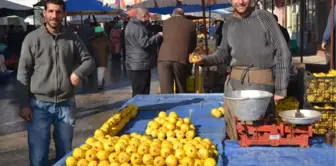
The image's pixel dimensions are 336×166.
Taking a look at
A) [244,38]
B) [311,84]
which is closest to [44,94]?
[244,38]

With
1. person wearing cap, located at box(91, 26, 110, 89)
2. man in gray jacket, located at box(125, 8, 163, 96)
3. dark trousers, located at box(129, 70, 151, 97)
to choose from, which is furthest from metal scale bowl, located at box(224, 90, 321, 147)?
person wearing cap, located at box(91, 26, 110, 89)

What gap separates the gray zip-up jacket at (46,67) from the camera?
446cm

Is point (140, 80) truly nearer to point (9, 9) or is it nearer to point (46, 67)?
point (46, 67)

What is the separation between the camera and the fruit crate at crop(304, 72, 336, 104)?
15.8ft

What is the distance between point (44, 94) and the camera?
457cm

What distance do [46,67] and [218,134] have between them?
175cm

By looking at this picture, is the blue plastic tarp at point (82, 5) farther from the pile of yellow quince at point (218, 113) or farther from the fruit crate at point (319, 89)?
the fruit crate at point (319, 89)

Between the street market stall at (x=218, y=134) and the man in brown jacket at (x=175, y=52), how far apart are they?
105cm

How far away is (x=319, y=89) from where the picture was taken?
4.84 meters

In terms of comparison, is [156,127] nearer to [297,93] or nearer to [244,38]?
[244,38]

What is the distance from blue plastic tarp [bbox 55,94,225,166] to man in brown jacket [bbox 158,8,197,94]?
3.44 ft

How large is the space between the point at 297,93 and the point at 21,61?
3167mm

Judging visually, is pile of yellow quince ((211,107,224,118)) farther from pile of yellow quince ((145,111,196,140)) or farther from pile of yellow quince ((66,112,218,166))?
pile of yellow quince ((66,112,218,166))

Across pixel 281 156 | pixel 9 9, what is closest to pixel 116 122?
pixel 281 156
